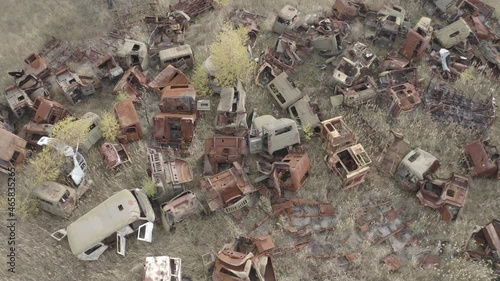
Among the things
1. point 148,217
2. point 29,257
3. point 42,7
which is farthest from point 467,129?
point 42,7

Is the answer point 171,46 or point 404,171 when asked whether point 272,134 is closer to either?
point 404,171

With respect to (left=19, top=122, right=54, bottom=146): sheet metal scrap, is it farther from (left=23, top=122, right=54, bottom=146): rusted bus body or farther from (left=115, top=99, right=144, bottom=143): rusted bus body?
(left=115, top=99, right=144, bottom=143): rusted bus body

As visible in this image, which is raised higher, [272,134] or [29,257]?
[272,134]

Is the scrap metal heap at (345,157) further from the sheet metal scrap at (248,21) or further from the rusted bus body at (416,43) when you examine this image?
the sheet metal scrap at (248,21)

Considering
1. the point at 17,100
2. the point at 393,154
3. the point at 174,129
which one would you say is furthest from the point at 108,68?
the point at 393,154

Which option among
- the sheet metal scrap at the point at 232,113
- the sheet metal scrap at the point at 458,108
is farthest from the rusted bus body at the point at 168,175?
the sheet metal scrap at the point at 458,108

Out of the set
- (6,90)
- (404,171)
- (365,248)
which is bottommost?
(365,248)

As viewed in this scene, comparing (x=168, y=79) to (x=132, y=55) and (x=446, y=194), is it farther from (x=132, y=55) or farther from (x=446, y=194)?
(x=446, y=194)
